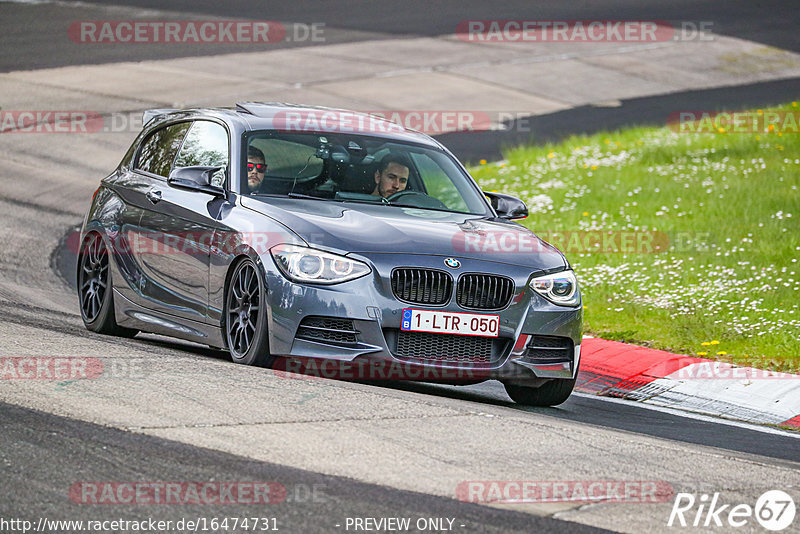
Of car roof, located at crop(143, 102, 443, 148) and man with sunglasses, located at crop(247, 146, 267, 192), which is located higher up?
car roof, located at crop(143, 102, 443, 148)

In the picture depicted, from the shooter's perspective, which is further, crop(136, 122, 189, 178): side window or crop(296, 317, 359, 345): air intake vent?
crop(136, 122, 189, 178): side window

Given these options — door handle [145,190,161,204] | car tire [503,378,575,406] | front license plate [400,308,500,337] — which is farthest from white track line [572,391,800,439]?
door handle [145,190,161,204]

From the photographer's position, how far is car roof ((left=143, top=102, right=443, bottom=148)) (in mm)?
9281

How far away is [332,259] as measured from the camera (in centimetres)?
780

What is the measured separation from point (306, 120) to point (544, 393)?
2499 millimetres

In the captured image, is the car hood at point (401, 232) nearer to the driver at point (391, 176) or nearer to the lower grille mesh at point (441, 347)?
the driver at point (391, 176)

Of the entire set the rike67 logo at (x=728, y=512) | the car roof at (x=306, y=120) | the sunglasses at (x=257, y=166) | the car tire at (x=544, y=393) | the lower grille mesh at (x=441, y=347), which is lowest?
the car tire at (x=544, y=393)

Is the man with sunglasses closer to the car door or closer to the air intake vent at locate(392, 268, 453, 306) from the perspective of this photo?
the car door

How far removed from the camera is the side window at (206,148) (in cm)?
914

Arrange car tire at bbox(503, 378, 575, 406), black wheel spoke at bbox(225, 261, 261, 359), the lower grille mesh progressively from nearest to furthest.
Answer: the lower grille mesh < black wheel spoke at bbox(225, 261, 261, 359) < car tire at bbox(503, 378, 575, 406)

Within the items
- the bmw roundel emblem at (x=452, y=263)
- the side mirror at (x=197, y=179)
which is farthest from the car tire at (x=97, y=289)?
the bmw roundel emblem at (x=452, y=263)

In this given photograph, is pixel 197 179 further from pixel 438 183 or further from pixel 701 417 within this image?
pixel 701 417

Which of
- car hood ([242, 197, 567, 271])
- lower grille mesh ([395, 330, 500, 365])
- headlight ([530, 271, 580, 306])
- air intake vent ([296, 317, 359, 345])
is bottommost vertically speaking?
lower grille mesh ([395, 330, 500, 365])

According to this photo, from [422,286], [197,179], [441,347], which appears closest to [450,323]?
[441,347]
